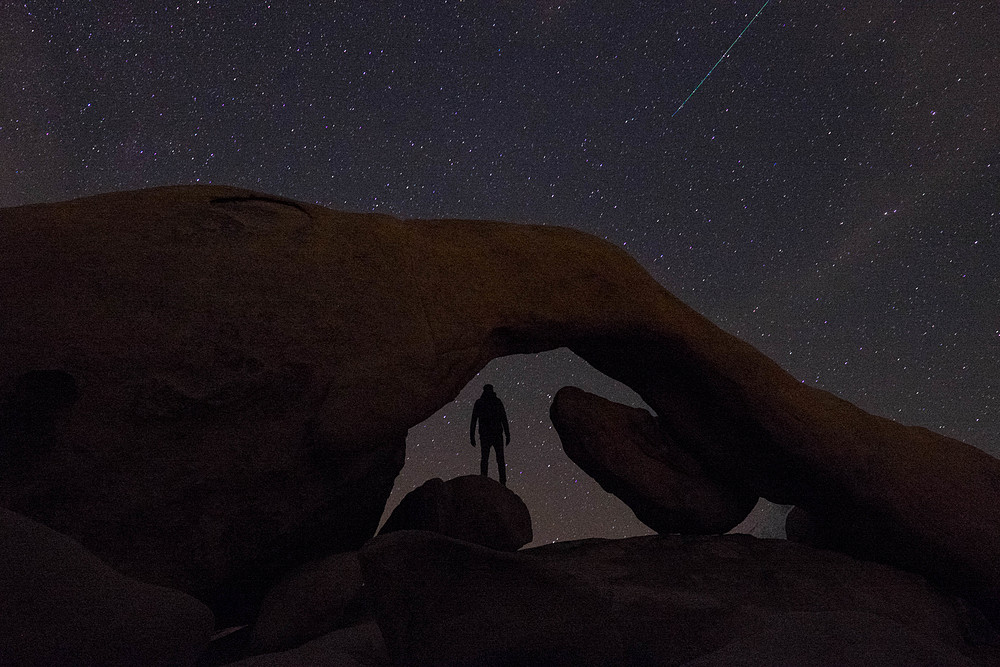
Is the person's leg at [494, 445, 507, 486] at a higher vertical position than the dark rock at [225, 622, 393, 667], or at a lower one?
higher

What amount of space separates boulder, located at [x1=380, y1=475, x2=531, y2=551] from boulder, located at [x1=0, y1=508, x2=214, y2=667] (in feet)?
10.4

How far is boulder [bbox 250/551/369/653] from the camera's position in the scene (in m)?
3.70

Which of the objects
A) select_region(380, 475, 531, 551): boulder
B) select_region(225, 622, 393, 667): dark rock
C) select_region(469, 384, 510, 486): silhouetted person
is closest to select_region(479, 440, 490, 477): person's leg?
select_region(469, 384, 510, 486): silhouetted person

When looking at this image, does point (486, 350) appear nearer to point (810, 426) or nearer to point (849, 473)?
point (810, 426)

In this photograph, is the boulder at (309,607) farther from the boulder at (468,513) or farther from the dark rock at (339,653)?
the boulder at (468,513)

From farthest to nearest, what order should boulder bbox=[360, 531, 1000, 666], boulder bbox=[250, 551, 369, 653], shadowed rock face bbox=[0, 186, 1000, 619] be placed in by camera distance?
boulder bbox=[250, 551, 369, 653]
shadowed rock face bbox=[0, 186, 1000, 619]
boulder bbox=[360, 531, 1000, 666]

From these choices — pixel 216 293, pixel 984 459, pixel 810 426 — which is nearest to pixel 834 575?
pixel 810 426

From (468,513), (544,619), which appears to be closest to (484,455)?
(468,513)

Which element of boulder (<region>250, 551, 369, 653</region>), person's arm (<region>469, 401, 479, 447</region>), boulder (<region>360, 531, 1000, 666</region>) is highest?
person's arm (<region>469, 401, 479, 447</region>)

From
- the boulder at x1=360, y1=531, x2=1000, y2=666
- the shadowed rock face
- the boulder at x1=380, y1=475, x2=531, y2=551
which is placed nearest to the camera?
the boulder at x1=360, y1=531, x2=1000, y2=666

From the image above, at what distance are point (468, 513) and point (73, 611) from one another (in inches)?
151

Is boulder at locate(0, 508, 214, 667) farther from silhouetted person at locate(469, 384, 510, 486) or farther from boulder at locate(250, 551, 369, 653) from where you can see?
silhouetted person at locate(469, 384, 510, 486)

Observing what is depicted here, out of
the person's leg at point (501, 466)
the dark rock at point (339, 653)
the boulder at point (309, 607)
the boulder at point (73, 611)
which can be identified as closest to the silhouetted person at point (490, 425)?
the person's leg at point (501, 466)

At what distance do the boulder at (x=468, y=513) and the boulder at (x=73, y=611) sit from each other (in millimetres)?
3173
